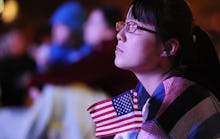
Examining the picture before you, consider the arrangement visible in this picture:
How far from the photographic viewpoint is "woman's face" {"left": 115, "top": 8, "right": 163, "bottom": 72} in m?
1.05

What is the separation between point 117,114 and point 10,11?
8.16 feet

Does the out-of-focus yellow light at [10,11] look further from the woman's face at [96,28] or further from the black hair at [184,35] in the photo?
the black hair at [184,35]

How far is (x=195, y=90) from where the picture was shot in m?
1.01

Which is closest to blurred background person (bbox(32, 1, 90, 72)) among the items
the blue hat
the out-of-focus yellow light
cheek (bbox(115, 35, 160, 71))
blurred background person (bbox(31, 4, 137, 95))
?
the blue hat

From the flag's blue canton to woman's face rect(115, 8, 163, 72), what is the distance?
100 millimetres

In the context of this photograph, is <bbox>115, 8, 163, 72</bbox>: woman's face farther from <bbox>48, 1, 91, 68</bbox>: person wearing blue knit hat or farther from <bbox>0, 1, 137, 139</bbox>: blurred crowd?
<bbox>48, 1, 91, 68</bbox>: person wearing blue knit hat

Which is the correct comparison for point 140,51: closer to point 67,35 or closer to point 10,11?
point 67,35

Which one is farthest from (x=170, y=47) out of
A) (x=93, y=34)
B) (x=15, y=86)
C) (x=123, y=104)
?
(x=15, y=86)

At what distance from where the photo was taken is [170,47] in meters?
1.07

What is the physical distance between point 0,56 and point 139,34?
1939 mm

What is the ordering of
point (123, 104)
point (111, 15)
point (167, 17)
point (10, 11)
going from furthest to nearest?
1. point (10, 11)
2. point (111, 15)
3. point (123, 104)
4. point (167, 17)

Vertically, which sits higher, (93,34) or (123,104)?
(93,34)

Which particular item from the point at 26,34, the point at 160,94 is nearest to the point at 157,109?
the point at 160,94

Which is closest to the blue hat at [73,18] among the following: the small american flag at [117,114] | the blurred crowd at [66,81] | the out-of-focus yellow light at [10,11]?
the blurred crowd at [66,81]
